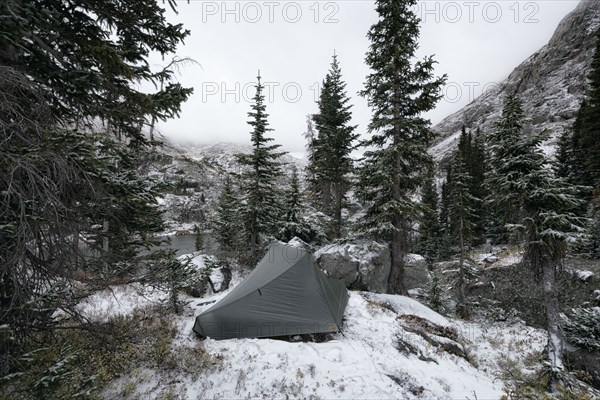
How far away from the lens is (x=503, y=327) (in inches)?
539

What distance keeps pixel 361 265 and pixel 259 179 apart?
27.0 feet

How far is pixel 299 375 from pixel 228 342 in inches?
90.0

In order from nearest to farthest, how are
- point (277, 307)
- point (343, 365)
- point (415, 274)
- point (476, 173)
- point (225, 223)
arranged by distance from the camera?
point (343, 365) < point (277, 307) < point (415, 274) < point (225, 223) < point (476, 173)

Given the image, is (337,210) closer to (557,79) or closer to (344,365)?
(344,365)

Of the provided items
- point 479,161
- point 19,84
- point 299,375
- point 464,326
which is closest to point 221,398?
point 299,375

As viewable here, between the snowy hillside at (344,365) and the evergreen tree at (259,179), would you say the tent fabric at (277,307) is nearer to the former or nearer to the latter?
the snowy hillside at (344,365)

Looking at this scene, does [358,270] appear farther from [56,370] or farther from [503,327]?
[56,370]

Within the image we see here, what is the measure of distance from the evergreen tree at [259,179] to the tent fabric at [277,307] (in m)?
7.80

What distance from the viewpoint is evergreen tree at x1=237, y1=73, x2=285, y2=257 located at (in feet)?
52.4

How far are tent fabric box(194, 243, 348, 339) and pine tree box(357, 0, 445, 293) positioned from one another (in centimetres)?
533

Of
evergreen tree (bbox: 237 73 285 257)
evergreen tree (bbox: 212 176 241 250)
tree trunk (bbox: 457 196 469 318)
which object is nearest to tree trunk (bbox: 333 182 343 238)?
evergreen tree (bbox: 237 73 285 257)

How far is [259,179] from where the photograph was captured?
16141 millimetres

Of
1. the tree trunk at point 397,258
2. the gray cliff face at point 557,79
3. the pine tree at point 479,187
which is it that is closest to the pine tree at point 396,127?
the tree trunk at point 397,258

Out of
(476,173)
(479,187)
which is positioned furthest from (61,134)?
(476,173)
